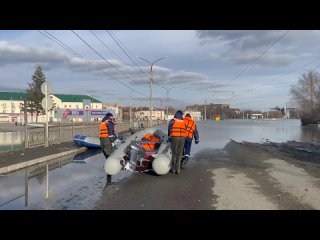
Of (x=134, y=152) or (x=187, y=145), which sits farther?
(x=187, y=145)

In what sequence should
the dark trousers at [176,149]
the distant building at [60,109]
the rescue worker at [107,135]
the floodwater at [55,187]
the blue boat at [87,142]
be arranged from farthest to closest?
the distant building at [60,109]
the blue boat at [87,142]
the rescue worker at [107,135]
the dark trousers at [176,149]
the floodwater at [55,187]

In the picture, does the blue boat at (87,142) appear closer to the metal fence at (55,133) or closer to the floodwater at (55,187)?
the metal fence at (55,133)

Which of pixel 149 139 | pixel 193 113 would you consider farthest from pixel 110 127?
pixel 193 113

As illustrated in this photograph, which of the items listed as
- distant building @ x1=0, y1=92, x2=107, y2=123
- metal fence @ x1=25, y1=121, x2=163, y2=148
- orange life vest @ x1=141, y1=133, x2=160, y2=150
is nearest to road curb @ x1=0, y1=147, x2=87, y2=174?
metal fence @ x1=25, y1=121, x2=163, y2=148

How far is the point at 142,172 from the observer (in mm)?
12453

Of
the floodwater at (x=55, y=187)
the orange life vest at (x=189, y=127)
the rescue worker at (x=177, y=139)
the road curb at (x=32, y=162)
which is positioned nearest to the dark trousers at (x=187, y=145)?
the orange life vest at (x=189, y=127)

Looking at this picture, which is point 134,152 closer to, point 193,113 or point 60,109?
point 193,113

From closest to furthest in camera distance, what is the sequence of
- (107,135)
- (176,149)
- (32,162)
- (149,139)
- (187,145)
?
(176,149)
(107,135)
(187,145)
(32,162)
(149,139)

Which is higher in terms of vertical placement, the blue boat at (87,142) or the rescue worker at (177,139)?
A: the rescue worker at (177,139)
